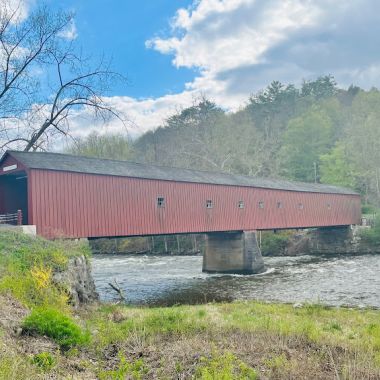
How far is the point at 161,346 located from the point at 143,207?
1215 centimetres

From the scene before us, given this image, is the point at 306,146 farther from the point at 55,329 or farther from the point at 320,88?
the point at 55,329

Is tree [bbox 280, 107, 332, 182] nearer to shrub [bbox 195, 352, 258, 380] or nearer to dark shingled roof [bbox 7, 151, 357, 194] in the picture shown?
dark shingled roof [bbox 7, 151, 357, 194]

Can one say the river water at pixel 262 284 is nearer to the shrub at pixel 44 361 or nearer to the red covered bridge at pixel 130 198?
the red covered bridge at pixel 130 198

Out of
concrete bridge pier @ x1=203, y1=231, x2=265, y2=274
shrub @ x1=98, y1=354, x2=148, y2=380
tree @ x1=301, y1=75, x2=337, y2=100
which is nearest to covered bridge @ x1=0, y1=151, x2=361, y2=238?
concrete bridge pier @ x1=203, y1=231, x2=265, y2=274

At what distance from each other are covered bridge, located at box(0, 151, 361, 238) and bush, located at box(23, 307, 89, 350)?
28.8 ft

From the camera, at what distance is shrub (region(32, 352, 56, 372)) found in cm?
443

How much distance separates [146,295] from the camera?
50.6ft

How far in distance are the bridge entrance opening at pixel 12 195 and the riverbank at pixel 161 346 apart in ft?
30.3

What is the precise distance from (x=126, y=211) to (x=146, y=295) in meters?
3.71

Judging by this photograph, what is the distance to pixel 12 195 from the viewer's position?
17.3m

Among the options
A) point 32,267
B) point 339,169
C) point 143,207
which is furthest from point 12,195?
point 339,169

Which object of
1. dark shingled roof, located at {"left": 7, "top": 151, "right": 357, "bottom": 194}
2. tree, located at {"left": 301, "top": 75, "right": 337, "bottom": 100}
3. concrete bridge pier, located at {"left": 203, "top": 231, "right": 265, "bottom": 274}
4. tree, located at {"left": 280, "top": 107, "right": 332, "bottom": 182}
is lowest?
concrete bridge pier, located at {"left": 203, "top": 231, "right": 265, "bottom": 274}

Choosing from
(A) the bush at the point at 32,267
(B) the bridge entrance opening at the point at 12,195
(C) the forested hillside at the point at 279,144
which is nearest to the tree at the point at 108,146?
(C) the forested hillside at the point at 279,144

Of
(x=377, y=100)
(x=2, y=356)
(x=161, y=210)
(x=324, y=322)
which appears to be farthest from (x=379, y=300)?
(x=377, y=100)
